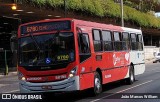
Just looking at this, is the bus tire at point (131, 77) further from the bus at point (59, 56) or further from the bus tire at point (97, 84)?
the bus tire at point (97, 84)

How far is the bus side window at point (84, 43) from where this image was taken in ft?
48.7

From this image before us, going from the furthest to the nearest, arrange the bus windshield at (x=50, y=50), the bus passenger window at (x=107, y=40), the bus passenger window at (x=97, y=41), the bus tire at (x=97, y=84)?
the bus passenger window at (x=107, y=40) < the bus passenger window at (x=97, y=41) < the bus tire at (x=97, y=84) < the bus windshield at (x=50, y=50)

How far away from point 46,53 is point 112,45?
493 cm

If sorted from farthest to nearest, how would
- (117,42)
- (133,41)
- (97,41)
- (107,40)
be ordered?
(133,41) < (117,42) < (107,40) < (97,41)

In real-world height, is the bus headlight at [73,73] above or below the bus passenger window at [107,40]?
below

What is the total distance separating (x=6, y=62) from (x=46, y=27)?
861 inches

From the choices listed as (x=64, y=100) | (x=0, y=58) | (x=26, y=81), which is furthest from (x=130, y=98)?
(x=0, y=58)

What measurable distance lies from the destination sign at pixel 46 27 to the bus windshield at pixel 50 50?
0.24 metres

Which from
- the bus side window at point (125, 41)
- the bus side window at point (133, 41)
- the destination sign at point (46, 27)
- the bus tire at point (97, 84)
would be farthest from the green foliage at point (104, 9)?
the destination sign at point (46, 27)

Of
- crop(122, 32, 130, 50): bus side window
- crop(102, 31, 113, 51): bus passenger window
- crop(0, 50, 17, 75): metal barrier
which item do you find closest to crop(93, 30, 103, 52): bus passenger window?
crop(102, 31, 113, 51): bus passenger window

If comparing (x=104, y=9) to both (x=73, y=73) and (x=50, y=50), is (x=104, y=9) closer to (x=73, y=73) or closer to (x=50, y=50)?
(x=50, y=50)

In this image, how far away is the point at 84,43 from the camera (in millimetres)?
15203

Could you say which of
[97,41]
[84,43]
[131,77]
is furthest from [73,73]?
[131,77]

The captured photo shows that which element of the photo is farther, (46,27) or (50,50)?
(46,27)
